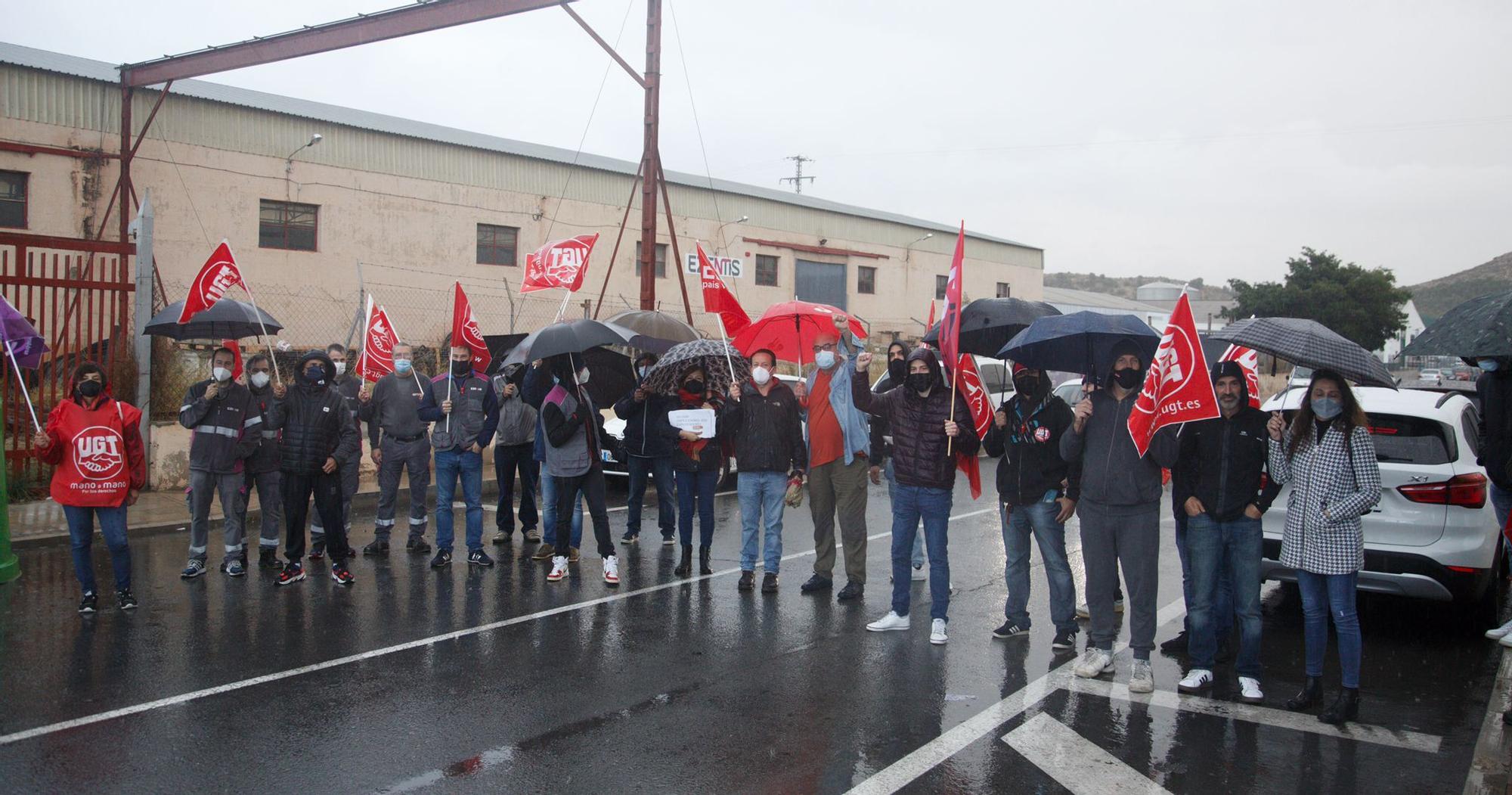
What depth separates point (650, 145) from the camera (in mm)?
17219

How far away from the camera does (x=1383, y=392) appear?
793 centimetres

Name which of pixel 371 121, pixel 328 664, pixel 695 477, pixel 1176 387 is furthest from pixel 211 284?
pixel 371 121

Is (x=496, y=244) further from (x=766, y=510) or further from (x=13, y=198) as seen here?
(x=766, y=510)

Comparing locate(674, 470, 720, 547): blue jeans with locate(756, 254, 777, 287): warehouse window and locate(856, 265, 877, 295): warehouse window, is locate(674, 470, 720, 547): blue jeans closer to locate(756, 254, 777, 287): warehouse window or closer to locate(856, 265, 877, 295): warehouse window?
locate(756, 254, 777, 287): warehouse window

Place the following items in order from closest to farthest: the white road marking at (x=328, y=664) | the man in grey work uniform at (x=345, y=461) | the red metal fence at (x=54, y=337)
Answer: the white road marking at (x=328, y=664), the man in grey work uniform at (x=345, y=461), the red metal fence at (x=54, y=337)

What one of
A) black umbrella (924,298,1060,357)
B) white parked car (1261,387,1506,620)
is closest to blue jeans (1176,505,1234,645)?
white parked car (1261,387,1506,620)

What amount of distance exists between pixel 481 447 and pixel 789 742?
17.3 ft

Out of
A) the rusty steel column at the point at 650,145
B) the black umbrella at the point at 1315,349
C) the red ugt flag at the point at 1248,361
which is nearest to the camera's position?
the black umbrella at the point at 1315,349

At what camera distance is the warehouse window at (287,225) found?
2466cm

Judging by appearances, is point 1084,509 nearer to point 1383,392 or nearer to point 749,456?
point 749,456

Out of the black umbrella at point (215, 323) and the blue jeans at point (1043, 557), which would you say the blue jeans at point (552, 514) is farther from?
the blue jeans at point (1043, 557)

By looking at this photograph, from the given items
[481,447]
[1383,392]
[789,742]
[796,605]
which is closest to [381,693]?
[789,742]

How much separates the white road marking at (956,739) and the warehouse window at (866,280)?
33.8m

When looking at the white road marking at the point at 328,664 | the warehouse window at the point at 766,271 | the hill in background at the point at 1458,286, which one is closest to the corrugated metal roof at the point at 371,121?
the warehouse window at the point at 766,271
